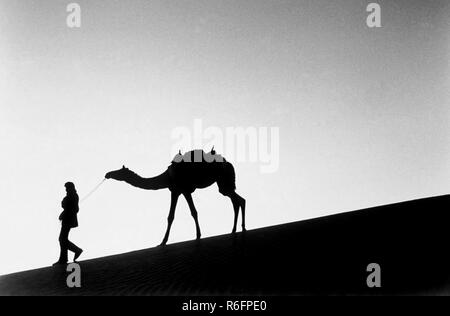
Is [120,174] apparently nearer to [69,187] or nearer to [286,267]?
[69,187]

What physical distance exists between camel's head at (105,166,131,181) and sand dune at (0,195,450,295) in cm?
159

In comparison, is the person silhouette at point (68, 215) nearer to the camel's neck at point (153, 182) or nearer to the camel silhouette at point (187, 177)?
the camel silhouette at point (187, 177)

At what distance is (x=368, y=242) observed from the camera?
6.80 meters

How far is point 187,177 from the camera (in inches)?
349

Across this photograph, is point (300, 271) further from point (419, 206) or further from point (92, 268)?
point (419, 206)

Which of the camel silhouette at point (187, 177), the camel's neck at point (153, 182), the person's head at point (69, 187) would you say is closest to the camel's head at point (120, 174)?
the camel silhouette at point (187, 177)

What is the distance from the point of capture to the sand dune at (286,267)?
3.89 m

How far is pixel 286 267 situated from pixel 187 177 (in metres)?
4.16

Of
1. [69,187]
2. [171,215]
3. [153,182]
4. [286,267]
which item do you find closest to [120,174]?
[153,182]

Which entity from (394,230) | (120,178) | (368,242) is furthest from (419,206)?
(120,178)

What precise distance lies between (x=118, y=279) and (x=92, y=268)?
1589 millimetres

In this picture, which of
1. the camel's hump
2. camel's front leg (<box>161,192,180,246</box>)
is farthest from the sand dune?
the camel's hump
